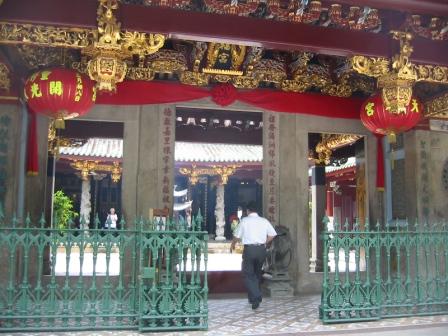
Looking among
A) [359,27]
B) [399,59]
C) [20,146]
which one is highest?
[359,27]

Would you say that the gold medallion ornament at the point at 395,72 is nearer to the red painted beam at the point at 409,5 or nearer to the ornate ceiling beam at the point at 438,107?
the red painted beam at the point at 409,5

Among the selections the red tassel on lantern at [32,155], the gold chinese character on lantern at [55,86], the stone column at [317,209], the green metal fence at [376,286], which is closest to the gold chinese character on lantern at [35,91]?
the gold chinese character on lantern at [55,86]

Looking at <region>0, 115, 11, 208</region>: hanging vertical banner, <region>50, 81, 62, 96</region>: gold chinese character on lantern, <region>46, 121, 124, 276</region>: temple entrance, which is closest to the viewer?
<region>50, 81, 62, 96</region>: gold chinese character on lantern

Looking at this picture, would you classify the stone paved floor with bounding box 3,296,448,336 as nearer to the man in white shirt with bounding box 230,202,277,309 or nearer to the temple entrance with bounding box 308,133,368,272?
the man in white shirt with bounding box 230,202,277,309

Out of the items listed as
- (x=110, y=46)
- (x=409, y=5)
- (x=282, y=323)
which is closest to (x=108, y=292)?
(x=282, y=323)

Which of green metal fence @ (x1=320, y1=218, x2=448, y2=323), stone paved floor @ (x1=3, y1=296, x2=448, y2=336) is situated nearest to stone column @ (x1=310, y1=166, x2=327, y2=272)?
stone paved floor @ (x1=3, y1=296, x2=448, y2=336)

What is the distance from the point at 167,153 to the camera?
826cm

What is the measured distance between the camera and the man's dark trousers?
270 inches

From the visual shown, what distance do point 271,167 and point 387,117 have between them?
100 inches

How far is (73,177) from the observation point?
19.8 m

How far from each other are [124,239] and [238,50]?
391 cm

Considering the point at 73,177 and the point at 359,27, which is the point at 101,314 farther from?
the point at 73,177

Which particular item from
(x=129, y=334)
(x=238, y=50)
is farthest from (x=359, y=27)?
(x=129, y=334)

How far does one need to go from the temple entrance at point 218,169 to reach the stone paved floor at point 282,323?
527 cm
